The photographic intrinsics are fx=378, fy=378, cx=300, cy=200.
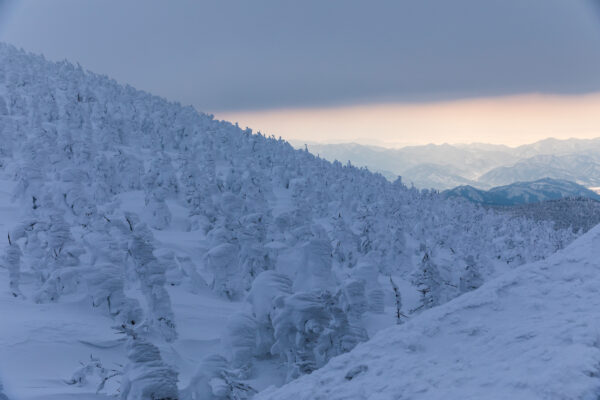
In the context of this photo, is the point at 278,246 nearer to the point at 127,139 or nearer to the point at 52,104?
the point at 127,139

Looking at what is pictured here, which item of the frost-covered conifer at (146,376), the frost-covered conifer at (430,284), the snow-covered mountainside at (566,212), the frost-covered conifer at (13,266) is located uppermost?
the frost-covered conifer at (13,266)

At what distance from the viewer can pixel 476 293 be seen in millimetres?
6582

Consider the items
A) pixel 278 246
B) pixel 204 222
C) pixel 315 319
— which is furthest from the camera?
pixel 204 222

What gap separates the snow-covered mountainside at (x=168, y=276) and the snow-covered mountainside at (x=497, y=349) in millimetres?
2363

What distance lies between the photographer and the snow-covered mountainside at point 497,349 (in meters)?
3.95

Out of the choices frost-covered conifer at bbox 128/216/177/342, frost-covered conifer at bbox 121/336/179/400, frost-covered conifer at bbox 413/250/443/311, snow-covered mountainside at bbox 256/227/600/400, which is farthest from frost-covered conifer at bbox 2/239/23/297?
frost-covered conifer at bbox 413/250/443/311

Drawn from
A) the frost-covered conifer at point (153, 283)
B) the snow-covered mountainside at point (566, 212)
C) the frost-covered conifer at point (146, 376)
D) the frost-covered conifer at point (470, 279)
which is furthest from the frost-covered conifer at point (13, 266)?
the snow-covered mountainside at point (566, 212)

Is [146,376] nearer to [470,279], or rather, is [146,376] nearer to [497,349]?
[497,349]

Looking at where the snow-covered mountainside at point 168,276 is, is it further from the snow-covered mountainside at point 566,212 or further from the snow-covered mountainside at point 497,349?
the snow-covered mountainside at point 566,212

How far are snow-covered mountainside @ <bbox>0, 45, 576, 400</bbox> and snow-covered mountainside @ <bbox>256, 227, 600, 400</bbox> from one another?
7.75ft

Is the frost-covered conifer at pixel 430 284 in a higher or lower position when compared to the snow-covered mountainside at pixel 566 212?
higher

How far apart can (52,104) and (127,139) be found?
663cm

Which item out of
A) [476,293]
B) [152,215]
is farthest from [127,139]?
[476,293]

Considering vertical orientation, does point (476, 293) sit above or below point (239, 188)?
below
